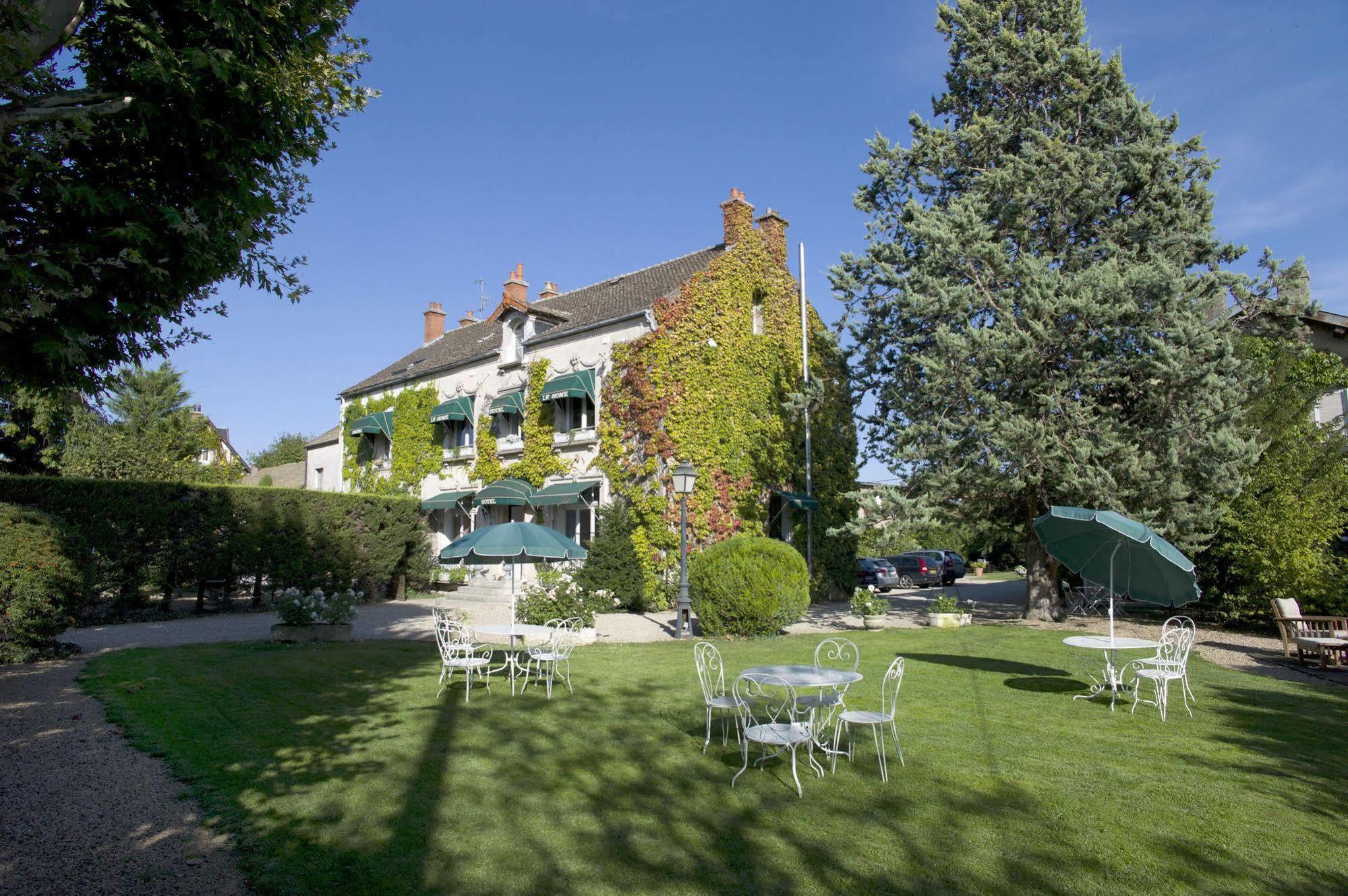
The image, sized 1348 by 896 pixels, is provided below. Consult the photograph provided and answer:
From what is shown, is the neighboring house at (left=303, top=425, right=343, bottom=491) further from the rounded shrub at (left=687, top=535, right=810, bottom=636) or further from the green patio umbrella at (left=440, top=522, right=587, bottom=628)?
Answer: the green patio umbrella at (left=440, top=522, right=587, bottom=628)

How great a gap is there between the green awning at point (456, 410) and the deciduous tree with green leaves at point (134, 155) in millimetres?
19561

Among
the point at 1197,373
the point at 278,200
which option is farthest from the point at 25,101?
the point at 1197,373

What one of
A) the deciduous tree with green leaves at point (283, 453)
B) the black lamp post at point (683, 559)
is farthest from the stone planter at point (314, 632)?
the deciduous tree with green leaves at point (283, 453)

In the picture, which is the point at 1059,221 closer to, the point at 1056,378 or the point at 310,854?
the point at 1056,378

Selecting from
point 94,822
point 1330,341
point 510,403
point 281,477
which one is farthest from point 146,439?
point 1330,341

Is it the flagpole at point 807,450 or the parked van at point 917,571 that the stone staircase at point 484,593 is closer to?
the flagpole at point 807,450

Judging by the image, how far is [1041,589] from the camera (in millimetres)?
19641

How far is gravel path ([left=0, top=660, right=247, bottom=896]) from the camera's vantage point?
177 inches

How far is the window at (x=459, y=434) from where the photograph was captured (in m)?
28.2

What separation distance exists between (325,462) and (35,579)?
87.7 ft

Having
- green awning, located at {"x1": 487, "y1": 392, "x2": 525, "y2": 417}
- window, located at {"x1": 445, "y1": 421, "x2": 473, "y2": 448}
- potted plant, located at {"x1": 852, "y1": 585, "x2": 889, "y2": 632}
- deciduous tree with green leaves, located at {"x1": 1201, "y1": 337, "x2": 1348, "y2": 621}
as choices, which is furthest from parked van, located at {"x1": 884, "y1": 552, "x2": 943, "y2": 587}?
window, located at {"x1": 445, "y1": 421, "x2": 473, "y2": 448}

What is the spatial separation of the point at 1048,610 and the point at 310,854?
18920mm

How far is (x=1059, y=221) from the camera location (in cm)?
1900

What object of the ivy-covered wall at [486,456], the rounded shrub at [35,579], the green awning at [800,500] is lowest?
the rounded shrub at [35,579]
